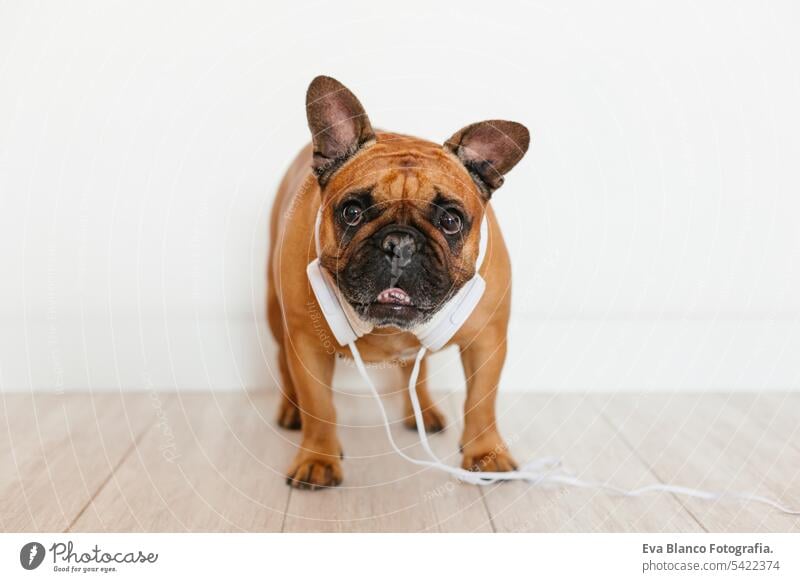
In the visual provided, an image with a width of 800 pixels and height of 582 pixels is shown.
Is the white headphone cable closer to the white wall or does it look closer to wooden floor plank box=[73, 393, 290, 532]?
wooden floor plank box=[73, 393, 290, 532]

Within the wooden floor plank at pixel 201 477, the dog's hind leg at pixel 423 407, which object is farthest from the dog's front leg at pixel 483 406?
the wooden floor plank at pixel 201 477

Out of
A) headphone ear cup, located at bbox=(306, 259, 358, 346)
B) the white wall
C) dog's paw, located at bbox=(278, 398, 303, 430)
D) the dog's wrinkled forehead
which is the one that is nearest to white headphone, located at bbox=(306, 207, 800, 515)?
headphone ear cup, located at bbox=(306, 259, 358, 346)

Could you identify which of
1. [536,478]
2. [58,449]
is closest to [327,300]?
[536,478]

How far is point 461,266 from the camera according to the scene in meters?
2.18

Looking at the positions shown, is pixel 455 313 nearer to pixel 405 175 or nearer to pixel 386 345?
pixel 386 345

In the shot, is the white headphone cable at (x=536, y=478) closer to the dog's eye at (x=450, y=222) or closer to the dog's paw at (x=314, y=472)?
the dog's paw at (x=314, y=472)

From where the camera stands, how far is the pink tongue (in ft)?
6.79

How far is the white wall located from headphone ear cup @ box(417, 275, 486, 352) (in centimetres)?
110

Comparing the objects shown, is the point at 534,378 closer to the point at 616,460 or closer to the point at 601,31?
the point at 616,460

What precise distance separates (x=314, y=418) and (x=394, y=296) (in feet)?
1.78

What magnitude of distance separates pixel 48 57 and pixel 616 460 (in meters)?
2.40

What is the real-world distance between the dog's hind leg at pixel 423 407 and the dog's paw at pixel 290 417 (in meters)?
0.37

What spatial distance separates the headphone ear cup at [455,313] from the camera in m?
2.25

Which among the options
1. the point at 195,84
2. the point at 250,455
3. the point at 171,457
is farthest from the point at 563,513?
the point at 195,84
